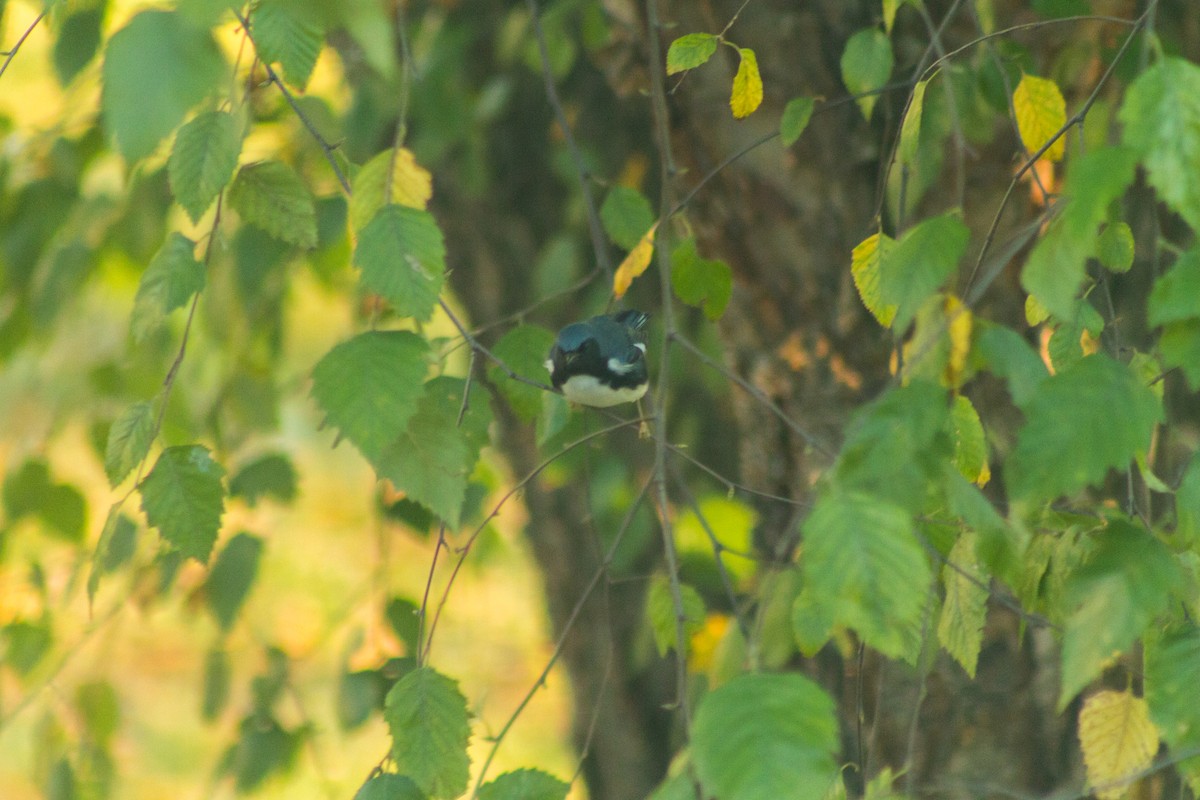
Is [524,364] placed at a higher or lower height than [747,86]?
lower

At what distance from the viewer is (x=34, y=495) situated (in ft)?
7.46

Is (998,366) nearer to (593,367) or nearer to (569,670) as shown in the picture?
(593,367)

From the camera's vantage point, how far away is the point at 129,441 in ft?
3.70

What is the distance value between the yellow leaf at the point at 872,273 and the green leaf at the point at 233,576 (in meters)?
1.39

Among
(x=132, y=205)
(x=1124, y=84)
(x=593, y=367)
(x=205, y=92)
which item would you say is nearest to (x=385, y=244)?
(x=205, y=92)

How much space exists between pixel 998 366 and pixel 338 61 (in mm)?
2565

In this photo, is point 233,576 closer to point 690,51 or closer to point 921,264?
point 690,51

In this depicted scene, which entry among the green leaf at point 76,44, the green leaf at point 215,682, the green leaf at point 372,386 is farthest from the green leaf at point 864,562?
the green leaf at point 215,682

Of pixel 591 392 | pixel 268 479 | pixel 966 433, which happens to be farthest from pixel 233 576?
pixel 966 433

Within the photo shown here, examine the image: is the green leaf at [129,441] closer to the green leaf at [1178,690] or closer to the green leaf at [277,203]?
the green leaf at [277,203]

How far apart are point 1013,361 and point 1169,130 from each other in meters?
0.19

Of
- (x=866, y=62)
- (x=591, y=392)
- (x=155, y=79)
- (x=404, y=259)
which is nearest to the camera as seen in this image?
(x=155, y=79)

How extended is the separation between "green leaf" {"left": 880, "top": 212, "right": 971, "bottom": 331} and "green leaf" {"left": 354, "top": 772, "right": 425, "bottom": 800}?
60 centimetres

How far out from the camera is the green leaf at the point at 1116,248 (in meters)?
1.13
